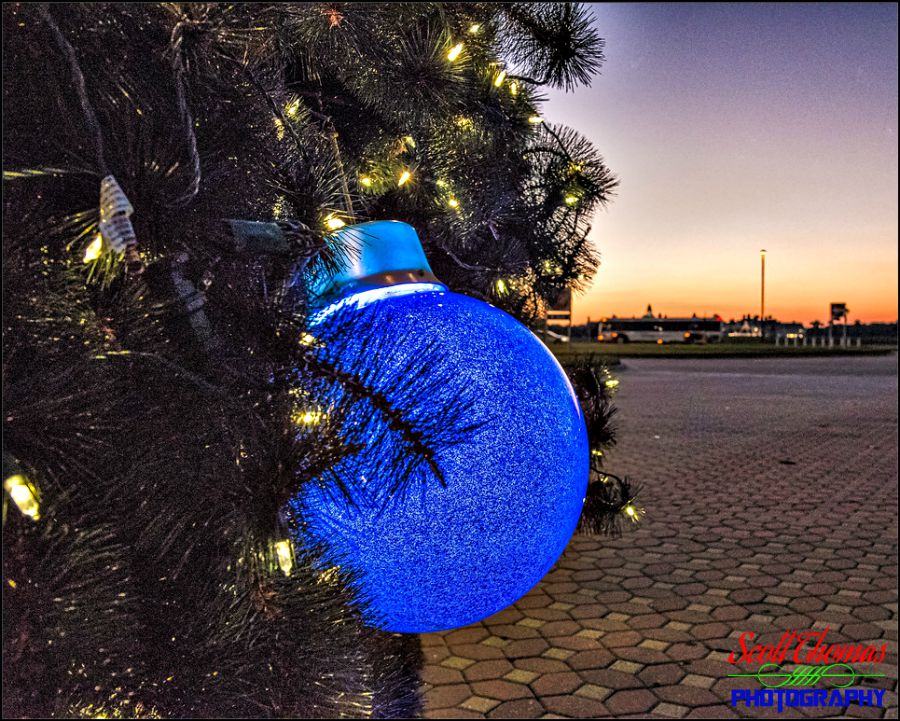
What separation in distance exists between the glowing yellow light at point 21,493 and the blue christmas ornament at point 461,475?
58 centimetres

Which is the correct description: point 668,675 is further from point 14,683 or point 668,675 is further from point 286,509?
point 14,683

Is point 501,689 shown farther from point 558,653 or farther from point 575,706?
point 558,653

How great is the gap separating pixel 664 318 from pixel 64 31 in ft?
248

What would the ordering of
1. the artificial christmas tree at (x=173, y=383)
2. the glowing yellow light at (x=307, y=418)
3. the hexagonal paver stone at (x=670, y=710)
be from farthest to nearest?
the hexagonal paver stone at (x=670, y=710) < the glowing yellow light at (x=307, y=418) < the artificial christmas tree at (x=173, y=383)

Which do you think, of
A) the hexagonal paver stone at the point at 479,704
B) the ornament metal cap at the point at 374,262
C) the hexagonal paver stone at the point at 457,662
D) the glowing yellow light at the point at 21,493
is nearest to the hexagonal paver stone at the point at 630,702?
the hexagonal paver stone at the point at 479,704

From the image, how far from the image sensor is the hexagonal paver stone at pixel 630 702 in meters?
3.41

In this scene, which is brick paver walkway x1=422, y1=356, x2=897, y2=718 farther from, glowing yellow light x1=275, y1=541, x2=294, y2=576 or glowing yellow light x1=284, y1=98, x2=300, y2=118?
glowing yellow light x1=284, y1=98, x2=300, y2=118

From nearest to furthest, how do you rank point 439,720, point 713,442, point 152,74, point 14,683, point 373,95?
point 14,683
point 152,74
point 373,95
point 439,720
point 713,442

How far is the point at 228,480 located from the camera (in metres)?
1.17

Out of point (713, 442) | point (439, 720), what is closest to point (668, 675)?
point (439, 720)

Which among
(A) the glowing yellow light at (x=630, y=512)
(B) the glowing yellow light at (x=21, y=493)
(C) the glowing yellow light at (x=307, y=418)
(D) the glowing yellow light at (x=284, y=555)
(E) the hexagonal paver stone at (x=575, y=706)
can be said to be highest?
(C) the glowing yellow light at (x=307, y=418)

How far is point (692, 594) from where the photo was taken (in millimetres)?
4871

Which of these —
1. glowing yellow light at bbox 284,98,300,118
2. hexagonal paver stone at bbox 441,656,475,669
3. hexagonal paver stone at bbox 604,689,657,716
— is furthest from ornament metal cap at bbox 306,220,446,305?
hexagonal paver stone at bbox 441,656,475,669

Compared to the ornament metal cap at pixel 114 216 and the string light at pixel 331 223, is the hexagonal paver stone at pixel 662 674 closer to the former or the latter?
the string light at pixel 331 223
